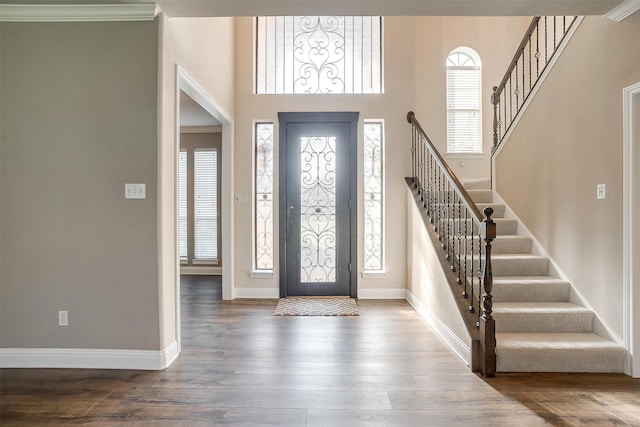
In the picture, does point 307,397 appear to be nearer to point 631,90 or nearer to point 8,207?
point 8,207

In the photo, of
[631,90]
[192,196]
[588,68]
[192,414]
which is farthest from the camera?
[192,196]

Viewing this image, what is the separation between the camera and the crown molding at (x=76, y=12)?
8.30ft

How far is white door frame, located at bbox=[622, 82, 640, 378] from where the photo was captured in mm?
2469

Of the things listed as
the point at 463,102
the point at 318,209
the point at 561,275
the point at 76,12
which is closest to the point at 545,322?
the point at 561,275

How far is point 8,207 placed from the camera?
104 inches

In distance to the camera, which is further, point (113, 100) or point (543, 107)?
point (543, 107)

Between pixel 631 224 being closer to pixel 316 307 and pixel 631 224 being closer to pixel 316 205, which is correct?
pixel 316 307

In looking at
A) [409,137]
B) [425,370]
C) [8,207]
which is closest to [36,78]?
[8,207]

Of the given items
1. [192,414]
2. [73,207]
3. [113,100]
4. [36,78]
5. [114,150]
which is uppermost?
[36,78]

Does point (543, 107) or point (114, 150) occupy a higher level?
point (543, 107)

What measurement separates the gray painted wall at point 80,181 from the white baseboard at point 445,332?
2.32 m

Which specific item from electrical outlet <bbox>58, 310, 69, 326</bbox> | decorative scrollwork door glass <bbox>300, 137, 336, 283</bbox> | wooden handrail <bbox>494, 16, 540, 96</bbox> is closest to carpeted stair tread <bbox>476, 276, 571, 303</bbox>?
decorative scrollwork door glass <bbox>300, 137, 336, 283</bbox>

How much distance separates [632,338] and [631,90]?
68.4 inches

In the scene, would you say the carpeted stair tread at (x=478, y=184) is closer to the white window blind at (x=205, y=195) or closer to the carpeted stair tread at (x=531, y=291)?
the carpeted stair tread at (x=531, y=291)
